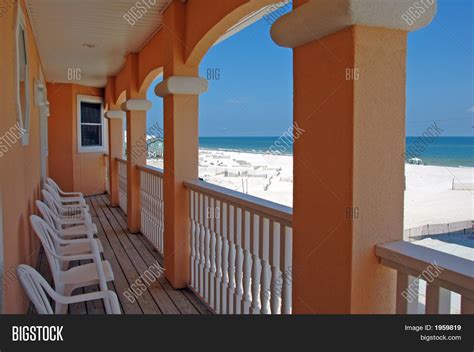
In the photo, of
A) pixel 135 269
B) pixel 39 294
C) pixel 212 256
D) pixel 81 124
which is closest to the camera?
pixel 39 294

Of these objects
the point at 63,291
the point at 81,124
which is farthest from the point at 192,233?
the point at 81,124

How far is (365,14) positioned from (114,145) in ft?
25.2

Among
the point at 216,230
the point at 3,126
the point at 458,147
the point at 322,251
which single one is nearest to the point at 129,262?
the point at 216,230

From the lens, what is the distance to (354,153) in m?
1.49

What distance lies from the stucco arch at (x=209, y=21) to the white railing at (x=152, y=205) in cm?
175

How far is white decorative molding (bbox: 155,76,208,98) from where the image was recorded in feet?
11.9

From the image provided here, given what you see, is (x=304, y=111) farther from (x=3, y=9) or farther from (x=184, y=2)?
(x=184, y=2)

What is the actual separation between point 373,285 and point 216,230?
1.69 meters

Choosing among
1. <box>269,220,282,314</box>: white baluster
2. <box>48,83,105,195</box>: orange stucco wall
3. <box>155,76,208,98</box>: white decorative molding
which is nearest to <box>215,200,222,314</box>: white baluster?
<box>269,220,282,314</box>: white baluster

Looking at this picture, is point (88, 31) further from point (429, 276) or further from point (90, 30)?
point (429, 276)

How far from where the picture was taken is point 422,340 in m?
1.33

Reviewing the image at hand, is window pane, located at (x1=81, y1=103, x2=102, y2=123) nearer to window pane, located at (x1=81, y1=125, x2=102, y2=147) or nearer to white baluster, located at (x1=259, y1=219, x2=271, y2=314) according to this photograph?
window pane, located at (x1=81, y1=125, x2=102, y2=147)

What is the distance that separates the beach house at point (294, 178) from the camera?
1489mm

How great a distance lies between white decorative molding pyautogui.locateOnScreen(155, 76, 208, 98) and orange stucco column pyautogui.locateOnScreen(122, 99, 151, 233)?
245cm
